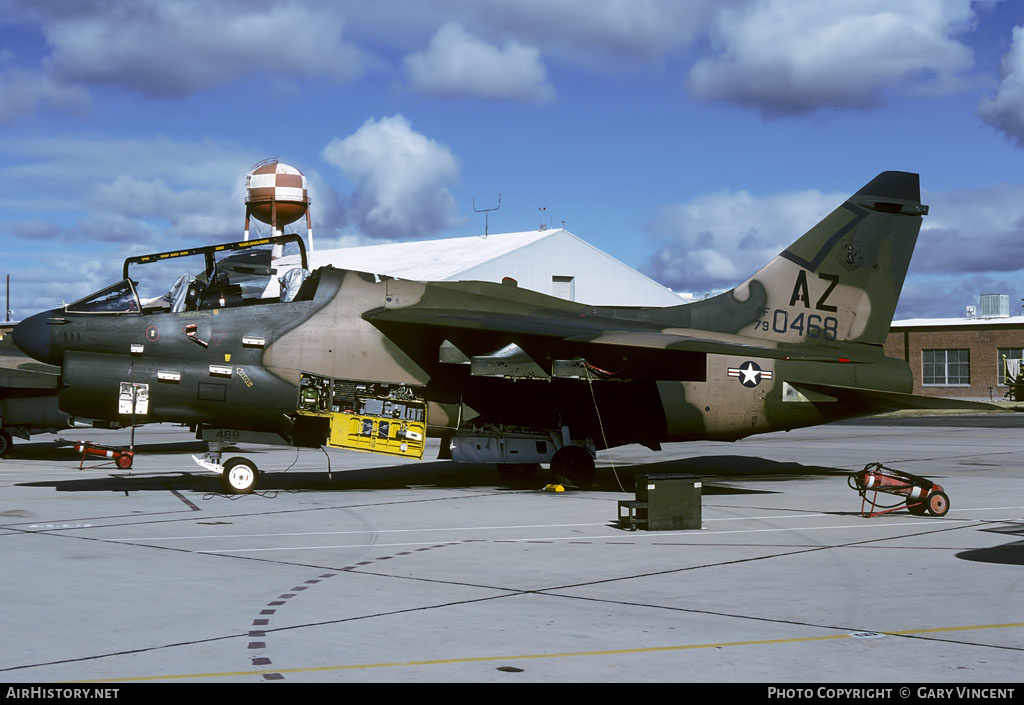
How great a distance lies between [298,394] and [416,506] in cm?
288

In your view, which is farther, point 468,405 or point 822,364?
point 822,364

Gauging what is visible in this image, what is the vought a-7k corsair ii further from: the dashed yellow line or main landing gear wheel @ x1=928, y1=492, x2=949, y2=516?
the dashed yellow line

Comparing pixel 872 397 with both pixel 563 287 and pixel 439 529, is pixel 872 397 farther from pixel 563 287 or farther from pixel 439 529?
pixel 563 287

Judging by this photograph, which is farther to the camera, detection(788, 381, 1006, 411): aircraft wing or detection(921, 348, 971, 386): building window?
detection(921, 348, 971, 386): building window

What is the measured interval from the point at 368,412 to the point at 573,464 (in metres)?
3.86

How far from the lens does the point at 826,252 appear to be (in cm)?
1970

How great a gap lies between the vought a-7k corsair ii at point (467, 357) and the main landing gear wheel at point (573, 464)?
0.13 ft

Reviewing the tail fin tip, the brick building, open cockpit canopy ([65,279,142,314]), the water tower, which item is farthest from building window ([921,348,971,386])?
open cockpit canopy ([65,279,142,314])

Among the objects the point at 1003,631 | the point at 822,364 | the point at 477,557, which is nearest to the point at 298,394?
the point at 477,557

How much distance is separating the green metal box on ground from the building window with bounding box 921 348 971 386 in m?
68.9

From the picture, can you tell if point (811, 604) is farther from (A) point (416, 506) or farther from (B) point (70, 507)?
(B) point (70, 507)

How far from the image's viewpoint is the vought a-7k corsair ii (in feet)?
53.2

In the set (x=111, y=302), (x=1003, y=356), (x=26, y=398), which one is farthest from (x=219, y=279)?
(x=1003, y=356)

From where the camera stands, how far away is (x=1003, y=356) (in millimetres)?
72625
